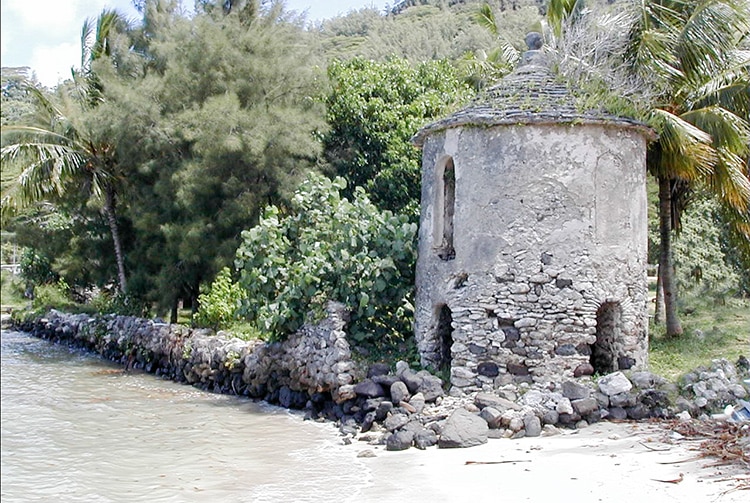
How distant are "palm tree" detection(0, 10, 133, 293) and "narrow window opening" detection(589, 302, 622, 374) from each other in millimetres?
13688

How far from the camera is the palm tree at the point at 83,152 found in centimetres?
2135

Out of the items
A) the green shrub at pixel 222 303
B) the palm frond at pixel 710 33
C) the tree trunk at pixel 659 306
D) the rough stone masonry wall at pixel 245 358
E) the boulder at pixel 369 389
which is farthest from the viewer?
the green shrub at pixel 222 303

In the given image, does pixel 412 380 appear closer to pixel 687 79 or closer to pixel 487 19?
pixel 687 79

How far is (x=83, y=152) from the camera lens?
76.2 ft

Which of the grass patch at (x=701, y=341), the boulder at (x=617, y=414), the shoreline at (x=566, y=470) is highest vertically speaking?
the grass patch at (x=701, y=341)

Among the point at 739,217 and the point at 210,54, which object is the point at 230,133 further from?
the point at 739,217

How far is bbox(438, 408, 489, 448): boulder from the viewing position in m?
10.8

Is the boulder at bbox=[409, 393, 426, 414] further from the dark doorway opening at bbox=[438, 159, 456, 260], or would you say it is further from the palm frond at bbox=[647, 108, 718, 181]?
the palm frond at bbox=[647, 108, 718, 181]

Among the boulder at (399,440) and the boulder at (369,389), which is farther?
the boulder at (369,389)

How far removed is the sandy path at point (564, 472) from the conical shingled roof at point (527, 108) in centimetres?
476

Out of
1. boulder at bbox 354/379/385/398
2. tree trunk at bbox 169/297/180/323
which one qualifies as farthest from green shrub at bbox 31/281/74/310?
boulder at bbox 354/379/385/398

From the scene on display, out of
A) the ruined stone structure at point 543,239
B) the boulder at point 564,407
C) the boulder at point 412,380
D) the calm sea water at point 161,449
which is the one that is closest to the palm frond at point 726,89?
the ruined stone structure at point 543,239

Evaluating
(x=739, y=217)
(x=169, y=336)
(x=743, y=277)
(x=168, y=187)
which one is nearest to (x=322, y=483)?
(x=739, y=217)

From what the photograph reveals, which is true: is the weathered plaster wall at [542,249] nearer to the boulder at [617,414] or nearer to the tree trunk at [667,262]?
the boulder at [617,414]
